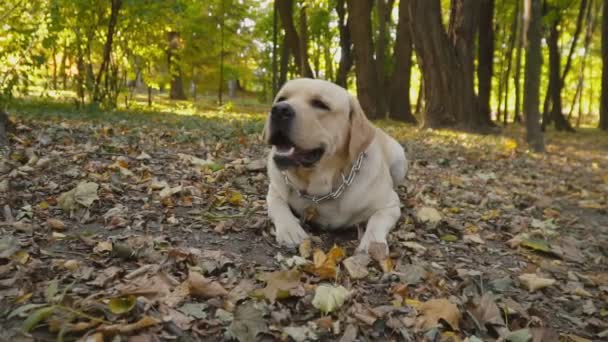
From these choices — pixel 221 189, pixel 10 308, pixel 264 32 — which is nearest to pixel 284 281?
pixel 10 308

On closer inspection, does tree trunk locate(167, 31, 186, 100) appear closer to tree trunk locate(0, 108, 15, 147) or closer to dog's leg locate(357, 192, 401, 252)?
tree trunk locate(0, 108, 15, 147)

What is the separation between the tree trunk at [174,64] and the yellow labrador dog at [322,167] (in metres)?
15.1

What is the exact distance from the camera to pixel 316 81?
3449 millimetres

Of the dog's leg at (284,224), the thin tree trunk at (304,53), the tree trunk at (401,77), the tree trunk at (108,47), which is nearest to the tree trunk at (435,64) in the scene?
the tree trunk at (401,77)

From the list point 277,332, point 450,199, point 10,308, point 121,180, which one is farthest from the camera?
point 450,199

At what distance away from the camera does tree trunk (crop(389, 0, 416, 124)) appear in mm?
16653

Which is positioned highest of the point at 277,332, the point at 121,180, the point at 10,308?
the point at 121,180

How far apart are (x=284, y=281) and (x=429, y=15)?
11215 millimetres

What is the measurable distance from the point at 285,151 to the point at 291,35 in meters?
16.5

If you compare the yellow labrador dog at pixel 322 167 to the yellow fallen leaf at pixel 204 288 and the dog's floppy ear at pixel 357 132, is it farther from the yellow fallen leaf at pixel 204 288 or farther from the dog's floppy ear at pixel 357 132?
the yellow fallen leaf at pixel 204 288

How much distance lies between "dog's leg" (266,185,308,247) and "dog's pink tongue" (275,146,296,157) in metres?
0.43

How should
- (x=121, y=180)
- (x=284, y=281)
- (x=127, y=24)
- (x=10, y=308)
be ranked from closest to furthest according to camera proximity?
(x=10, y=308), (x=284, y=281), (x=121, y=180), (x=127, y=24)

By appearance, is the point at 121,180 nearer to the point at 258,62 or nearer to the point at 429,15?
the point at 429,15

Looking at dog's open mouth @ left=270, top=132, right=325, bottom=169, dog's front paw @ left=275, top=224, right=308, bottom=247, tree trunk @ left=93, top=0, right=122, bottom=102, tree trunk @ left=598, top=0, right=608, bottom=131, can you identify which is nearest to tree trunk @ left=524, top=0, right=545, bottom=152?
dog's open mouth @ left=270, top=132, right=325, bottom=169
